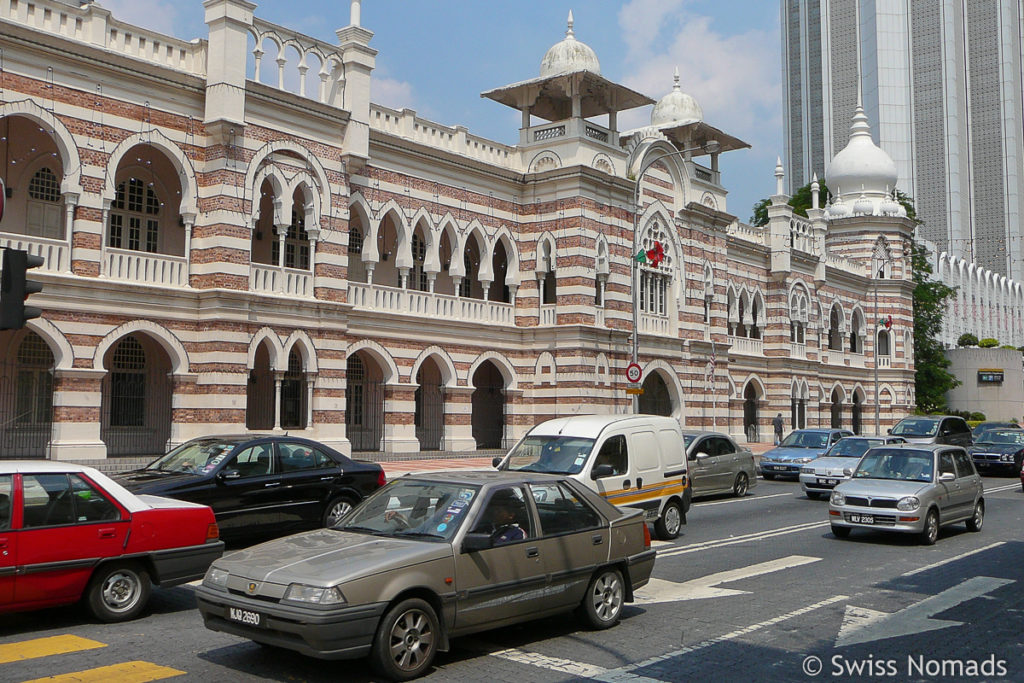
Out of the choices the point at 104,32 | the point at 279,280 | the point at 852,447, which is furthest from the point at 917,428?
the point at 104,32

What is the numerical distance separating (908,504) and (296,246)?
18990mm

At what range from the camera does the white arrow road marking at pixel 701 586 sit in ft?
33.6

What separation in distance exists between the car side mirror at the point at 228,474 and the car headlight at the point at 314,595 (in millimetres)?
5777

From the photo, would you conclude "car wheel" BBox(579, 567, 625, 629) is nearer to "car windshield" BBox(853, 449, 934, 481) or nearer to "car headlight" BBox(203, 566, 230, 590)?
"car headlight" BBox(203, 566, 230, 590)

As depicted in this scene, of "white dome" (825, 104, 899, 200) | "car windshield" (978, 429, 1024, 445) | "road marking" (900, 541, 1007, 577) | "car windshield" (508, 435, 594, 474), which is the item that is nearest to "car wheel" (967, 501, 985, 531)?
"road marking" (900, 541, 1007, 577)

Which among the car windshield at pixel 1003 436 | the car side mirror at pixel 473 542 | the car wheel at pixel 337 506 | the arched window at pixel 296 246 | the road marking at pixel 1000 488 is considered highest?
the arched window at pixel 296 246

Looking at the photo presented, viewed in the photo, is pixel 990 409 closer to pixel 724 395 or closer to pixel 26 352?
pixel 724 395

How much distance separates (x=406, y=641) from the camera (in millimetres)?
6949

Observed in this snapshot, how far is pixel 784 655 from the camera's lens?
7879 mm

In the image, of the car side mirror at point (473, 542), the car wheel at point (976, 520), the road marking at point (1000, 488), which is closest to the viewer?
the car side mirror at point (473, 542)

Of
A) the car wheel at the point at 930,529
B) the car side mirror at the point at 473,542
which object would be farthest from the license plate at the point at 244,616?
the car wheel at the point at 930,529

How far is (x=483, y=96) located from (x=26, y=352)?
59.4 ft

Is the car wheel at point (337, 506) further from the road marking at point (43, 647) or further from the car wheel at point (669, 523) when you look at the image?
the road marking at point (43, 647)

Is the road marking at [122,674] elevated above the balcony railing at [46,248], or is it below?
below
